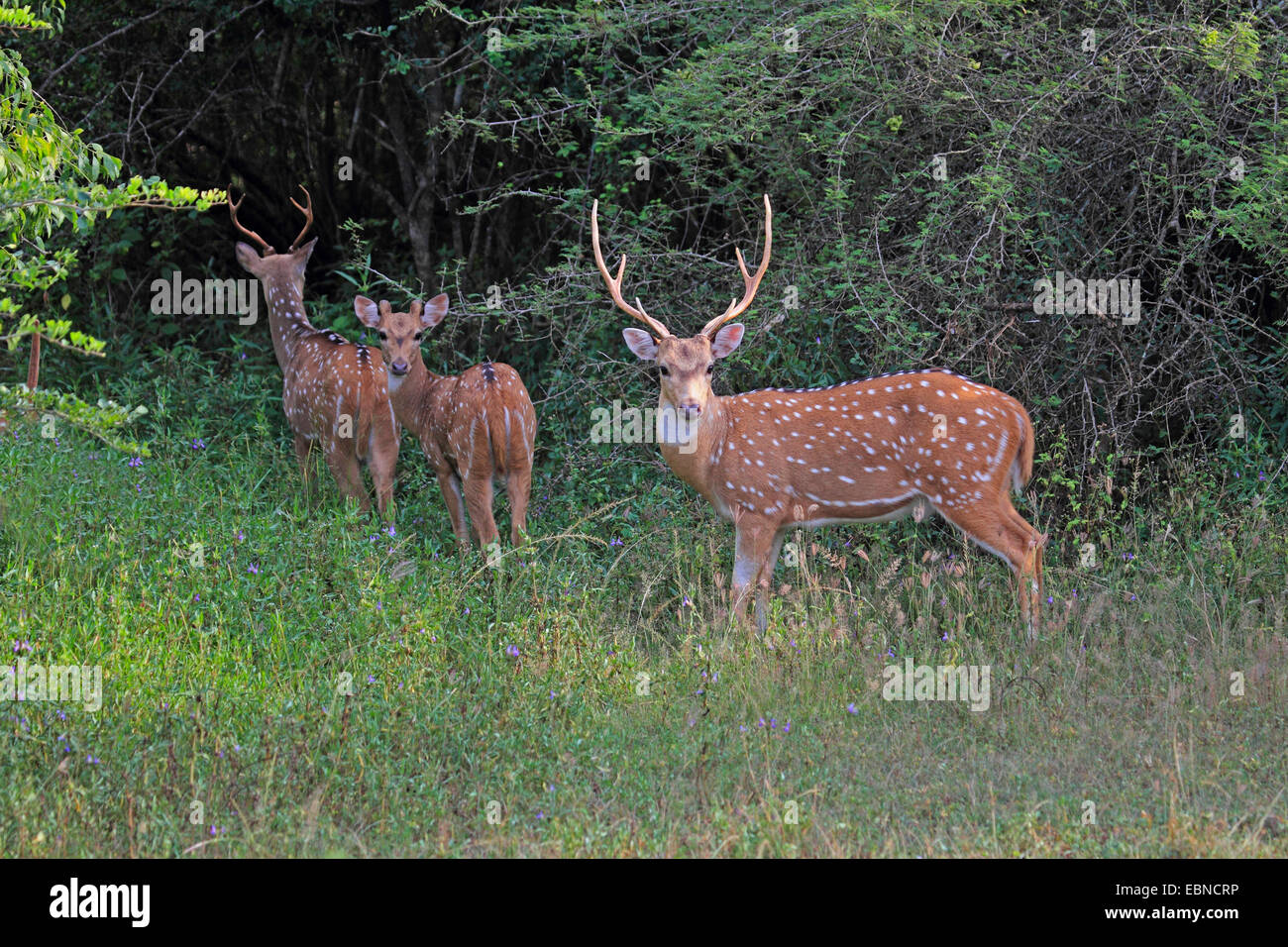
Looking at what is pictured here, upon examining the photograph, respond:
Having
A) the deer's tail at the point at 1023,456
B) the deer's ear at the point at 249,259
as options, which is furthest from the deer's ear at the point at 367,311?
the deer's tail at the point at 1023,456

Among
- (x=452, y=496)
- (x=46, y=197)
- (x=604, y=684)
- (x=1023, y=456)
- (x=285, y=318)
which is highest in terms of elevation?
(x=285, y=318)

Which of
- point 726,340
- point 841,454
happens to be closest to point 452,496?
point 726,340

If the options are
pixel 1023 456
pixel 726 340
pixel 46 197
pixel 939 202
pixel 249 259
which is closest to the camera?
pixel 46 197

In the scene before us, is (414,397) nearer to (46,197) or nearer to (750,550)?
(750,550)

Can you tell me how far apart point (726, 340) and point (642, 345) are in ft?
1.40

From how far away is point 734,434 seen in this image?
6.92 m

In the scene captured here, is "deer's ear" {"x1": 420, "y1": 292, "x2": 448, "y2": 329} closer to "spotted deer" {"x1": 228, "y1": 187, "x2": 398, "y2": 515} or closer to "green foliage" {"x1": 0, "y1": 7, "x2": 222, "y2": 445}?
"spotted deer" {"x1": 228, "y1": 187, "x2": 398, "y2": 515}

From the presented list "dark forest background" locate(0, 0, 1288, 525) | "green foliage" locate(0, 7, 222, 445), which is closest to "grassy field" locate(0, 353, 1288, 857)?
"dark forest background" locate(0, 0, 1288, 525)

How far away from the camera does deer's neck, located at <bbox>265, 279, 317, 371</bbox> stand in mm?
8914

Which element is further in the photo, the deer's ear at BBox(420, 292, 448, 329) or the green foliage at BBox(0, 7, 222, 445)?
the deer's ear at BBox(420, 292, 448, 329)

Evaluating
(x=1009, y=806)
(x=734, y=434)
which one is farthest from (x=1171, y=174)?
(x=1009, y=806)

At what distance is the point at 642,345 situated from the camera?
6906mm

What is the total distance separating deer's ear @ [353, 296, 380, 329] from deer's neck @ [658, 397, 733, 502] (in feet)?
6.29

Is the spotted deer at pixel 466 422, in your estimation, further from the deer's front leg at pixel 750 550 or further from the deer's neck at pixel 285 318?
the deer's neck at pixel 285 318
